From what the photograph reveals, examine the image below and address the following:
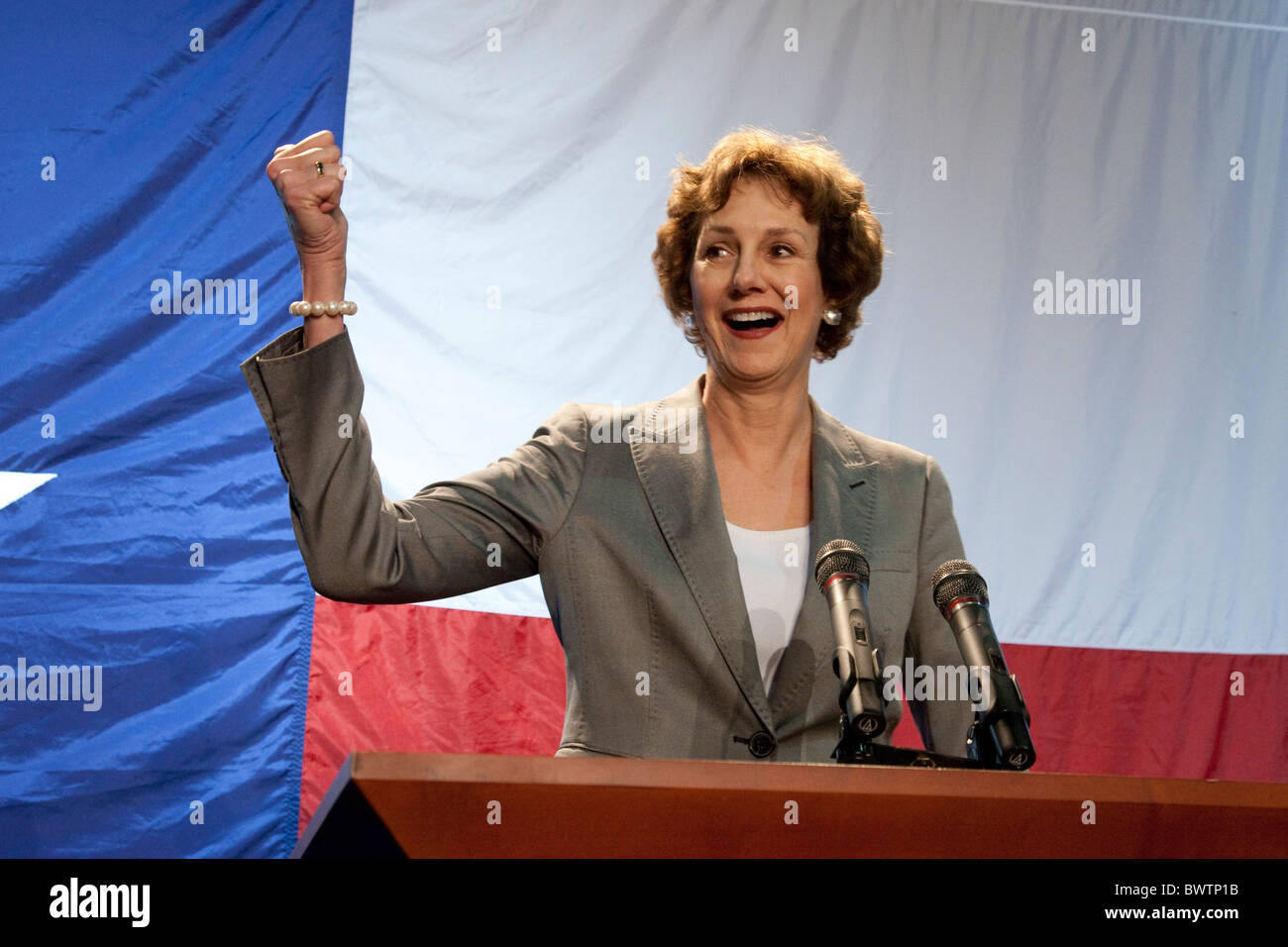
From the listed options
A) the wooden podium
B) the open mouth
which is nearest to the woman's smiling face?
the open mouth

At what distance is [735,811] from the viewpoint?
775 millimetres

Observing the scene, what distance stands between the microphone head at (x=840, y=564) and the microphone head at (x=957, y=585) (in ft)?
0.26

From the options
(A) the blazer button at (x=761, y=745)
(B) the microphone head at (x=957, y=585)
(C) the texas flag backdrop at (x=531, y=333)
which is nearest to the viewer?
(B) the microphone head at (x=957, y=585)

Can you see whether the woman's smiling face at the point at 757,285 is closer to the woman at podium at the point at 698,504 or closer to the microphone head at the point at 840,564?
the woman at podium at the point at 698,504

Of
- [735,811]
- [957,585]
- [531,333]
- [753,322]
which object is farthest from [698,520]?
[531,333]

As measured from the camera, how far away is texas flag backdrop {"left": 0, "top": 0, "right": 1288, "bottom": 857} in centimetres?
261

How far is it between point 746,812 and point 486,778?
0.17m

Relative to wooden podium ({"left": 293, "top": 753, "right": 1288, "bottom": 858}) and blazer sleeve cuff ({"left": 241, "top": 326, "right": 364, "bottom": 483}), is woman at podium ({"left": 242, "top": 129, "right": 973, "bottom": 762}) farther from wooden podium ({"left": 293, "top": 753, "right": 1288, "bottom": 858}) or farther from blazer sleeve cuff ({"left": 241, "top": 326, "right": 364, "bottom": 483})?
wooden podium ({"left": 293, "top": 753, "right": 1288, "bottom": 858})

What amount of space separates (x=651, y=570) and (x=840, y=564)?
0.40 meters

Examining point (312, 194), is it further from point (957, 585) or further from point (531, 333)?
point (531, 333)

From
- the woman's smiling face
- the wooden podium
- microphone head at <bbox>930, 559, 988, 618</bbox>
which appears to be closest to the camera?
the wooden podium

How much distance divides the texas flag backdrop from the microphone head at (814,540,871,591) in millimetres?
1664

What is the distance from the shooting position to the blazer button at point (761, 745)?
4.65 ft

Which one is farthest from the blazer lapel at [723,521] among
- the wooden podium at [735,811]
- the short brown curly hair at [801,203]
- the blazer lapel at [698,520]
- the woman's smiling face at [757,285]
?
the wooden podium at [735,811]
